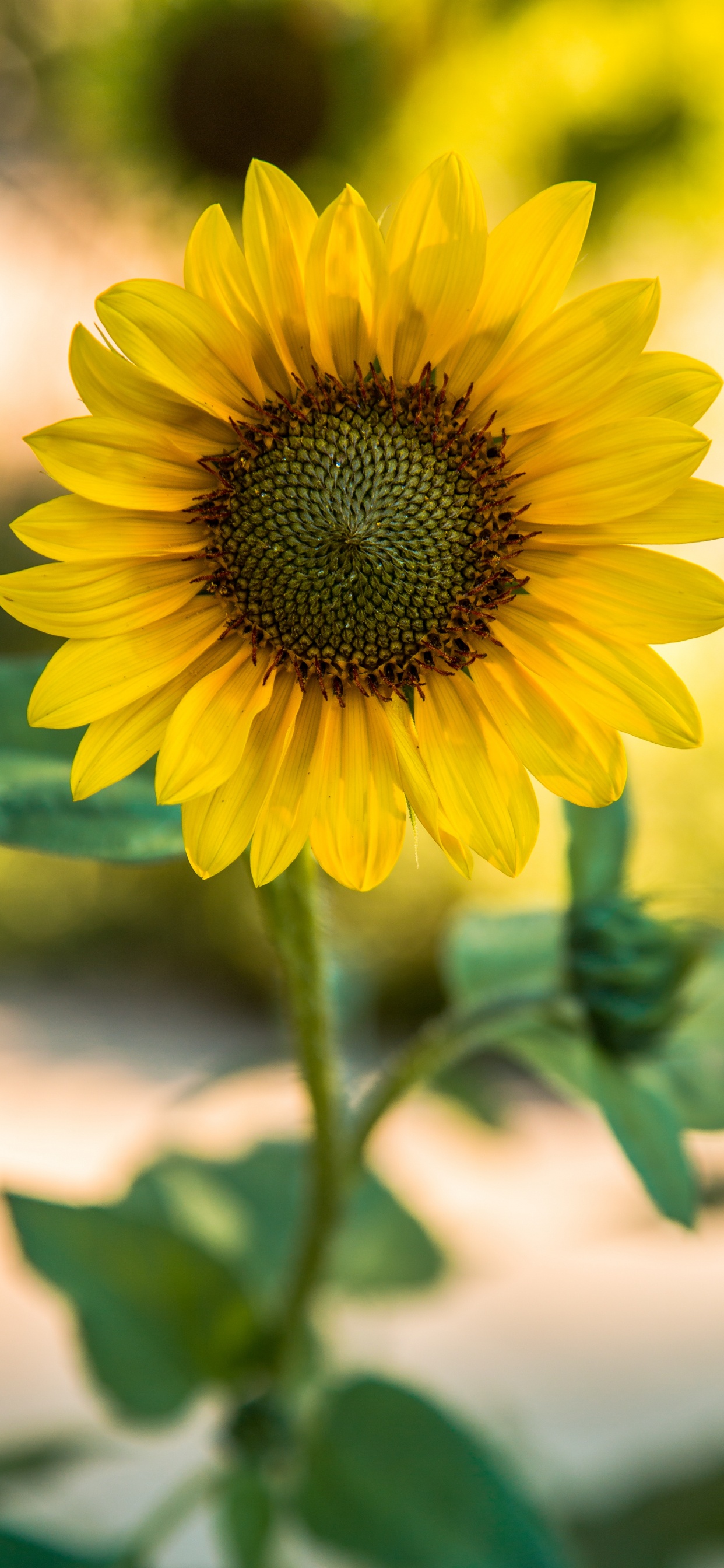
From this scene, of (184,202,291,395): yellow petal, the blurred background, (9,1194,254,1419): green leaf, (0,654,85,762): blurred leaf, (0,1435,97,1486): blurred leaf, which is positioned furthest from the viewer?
the blurred background

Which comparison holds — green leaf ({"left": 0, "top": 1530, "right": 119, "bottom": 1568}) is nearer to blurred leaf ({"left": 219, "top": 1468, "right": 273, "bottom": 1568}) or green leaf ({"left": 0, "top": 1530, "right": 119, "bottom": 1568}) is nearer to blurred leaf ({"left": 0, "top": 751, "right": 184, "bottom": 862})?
blurred leaf ({"left": 219, "top": 1468, "right": 273, "bottom": 1568})

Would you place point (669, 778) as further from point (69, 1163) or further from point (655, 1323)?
point (69, 1163)

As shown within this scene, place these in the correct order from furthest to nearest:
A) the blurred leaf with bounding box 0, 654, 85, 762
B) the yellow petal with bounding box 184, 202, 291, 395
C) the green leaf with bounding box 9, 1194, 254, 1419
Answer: the green leaf with bounding box 9, 1194, 254, 1419 < the blurred leaf with bounding box 0, 654, 85, 762 < the yellow petal with bounding box 184, 202, 291, 395

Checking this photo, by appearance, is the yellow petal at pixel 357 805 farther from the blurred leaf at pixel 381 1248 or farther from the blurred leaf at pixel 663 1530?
the blurred leaf at pixel 663 1530

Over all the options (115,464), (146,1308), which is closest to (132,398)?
(115,464)

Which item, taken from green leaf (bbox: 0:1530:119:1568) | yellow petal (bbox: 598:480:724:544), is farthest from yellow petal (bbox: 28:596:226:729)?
Result: green leaf (bbox: 0:1530:119:1568)
